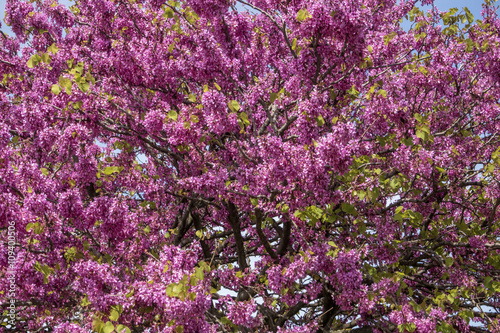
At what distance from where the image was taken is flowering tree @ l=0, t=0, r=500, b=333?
272 inches

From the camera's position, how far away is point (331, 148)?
20.6 ft

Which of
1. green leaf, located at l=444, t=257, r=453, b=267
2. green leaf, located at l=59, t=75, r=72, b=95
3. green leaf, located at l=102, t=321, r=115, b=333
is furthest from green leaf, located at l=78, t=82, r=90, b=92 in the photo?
green leaf, located at l=444, t=257, r=453, b=267

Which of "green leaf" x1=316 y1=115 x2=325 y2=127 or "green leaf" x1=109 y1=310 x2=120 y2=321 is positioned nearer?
"green leaf" x1=109 y1=310 x2=120 y2=321

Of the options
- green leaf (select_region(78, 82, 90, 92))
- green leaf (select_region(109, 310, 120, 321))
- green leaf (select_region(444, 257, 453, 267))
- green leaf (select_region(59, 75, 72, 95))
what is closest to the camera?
green leaf (select_region(109, 310, 120, 321))

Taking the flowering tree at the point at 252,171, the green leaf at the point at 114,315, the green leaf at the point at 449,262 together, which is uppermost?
the flowering tree at the point at 252,171

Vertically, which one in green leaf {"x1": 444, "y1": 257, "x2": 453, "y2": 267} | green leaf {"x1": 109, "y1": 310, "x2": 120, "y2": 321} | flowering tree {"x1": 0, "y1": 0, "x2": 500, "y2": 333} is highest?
flowering tree {"x1": 0, "y1": 0, "x2": 500, "y2": 333}

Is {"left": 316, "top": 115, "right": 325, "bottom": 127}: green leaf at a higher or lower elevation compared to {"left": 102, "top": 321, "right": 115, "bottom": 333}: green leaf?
higher

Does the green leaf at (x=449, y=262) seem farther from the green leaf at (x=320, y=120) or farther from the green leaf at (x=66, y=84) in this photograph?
the green leaf at (x=66, y=84)

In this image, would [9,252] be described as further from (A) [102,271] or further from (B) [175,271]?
(B) [175,271]

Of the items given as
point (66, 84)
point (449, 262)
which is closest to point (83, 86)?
point (66, 84)

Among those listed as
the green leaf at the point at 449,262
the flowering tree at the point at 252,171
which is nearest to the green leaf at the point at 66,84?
the flowering tree at the point at 252,171

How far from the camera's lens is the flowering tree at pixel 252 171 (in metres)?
6.91

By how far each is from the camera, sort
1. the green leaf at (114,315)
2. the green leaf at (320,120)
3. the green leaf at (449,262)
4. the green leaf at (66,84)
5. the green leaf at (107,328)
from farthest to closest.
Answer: the green leaf at (449,262)
the green leaf at (66,84)
the green leaf at (320,120)
the green leaf at (114,315)
the green leaf at (107,328)

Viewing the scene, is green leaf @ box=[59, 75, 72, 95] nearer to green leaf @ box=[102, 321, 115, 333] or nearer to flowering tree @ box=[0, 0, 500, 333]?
flowering tree @ box=[0, 0, 500, 333]
